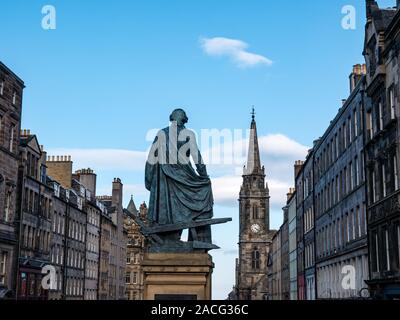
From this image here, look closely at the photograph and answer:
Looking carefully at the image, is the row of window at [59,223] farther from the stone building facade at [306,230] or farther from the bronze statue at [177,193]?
the bronze statue at [177,193]

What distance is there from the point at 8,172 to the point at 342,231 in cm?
2746

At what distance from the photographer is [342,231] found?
48875 millimetres

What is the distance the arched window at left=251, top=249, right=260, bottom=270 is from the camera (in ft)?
571

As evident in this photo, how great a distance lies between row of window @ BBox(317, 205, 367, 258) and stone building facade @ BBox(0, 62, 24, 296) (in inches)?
1061

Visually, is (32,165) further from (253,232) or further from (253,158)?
(253,158)

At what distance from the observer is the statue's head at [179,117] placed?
17484 millimetres

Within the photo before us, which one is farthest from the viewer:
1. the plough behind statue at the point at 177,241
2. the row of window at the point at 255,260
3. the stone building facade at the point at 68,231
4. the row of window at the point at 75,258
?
the row of window at the point at 255,260

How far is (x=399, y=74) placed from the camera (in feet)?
107

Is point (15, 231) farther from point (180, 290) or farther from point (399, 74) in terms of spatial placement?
point (180, 290)

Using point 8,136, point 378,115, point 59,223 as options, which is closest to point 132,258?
point 59,223

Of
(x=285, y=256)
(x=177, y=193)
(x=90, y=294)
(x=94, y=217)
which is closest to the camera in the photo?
(x=177, y=193)

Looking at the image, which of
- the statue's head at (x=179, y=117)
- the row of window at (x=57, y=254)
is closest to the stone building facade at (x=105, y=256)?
the row of window at (x=57, y=254)
